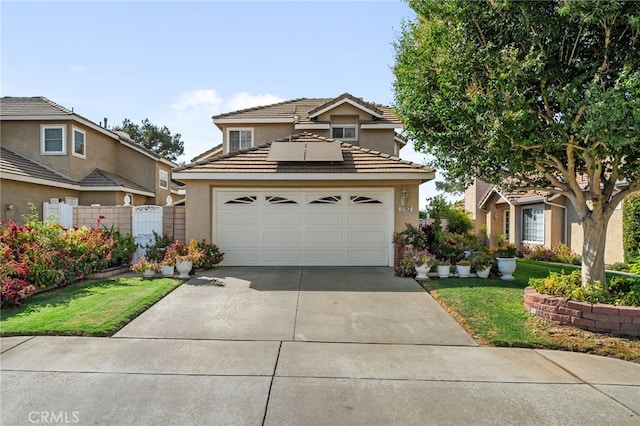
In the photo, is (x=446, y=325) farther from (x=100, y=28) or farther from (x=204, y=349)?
(x=100, y=28)

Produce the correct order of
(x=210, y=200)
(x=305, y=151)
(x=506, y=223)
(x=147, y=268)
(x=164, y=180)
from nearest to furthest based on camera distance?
(x=147, y=268) < (x=210, y=200) < (x=305, y=151) < (x=506, y=223) < (x=164, y=180)

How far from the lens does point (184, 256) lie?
34.1ft

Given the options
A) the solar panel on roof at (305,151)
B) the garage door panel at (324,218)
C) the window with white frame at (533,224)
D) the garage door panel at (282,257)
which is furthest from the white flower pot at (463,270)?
the window with white frame at (533,224)

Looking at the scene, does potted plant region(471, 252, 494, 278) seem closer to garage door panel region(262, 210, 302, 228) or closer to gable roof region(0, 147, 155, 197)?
garage door panel region(262, 210, 302, 228)

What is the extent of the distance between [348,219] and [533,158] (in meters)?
6.01

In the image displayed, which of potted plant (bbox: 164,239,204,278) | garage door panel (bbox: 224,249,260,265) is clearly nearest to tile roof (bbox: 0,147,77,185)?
potted plant (bbox: 164,239,204,278)

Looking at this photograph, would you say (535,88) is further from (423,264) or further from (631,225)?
(631,225)

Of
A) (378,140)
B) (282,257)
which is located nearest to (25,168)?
(282,257)

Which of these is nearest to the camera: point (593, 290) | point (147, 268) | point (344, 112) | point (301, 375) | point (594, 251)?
point (301, 375)

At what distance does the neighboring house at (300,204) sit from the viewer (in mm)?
11359

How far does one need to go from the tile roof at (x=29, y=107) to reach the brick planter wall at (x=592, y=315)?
20104 mm

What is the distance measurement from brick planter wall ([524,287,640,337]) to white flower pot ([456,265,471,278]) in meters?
3.38

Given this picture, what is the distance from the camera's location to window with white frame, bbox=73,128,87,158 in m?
17.8

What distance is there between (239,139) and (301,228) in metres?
7.33
